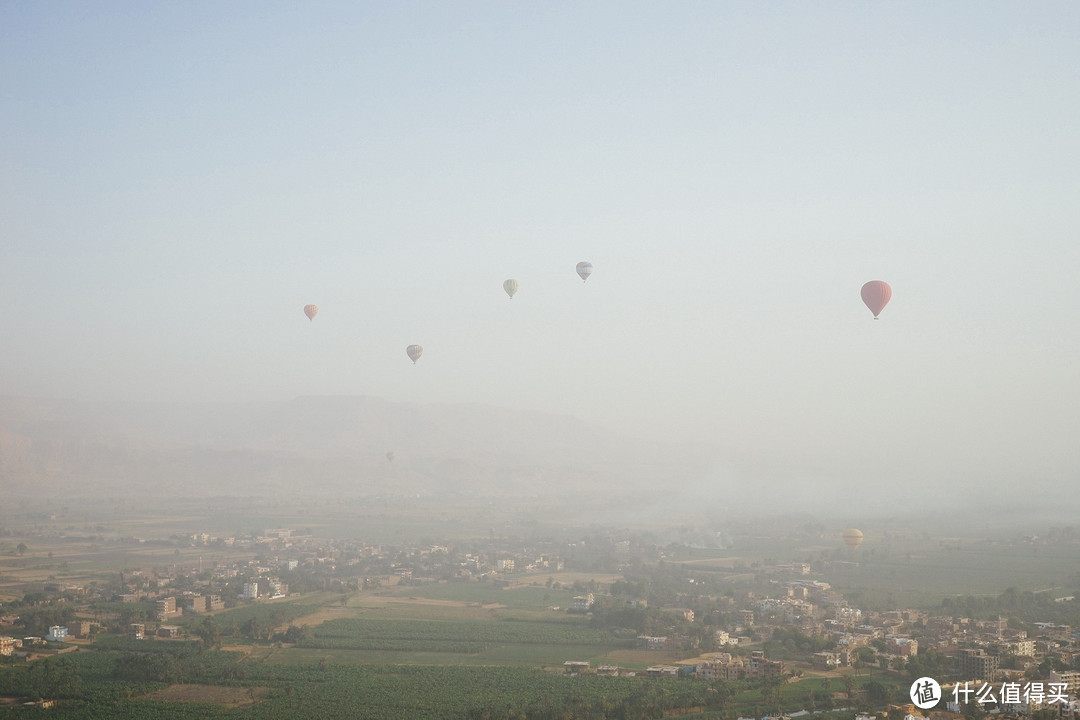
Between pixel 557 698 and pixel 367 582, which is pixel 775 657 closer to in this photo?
pixel 557 698

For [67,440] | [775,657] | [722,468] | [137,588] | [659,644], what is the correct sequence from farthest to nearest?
[722,468] < [67,440] < [137,588] < [659,644] < [775,657]

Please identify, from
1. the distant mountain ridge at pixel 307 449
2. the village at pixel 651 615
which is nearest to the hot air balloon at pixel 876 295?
the village at pixel 651 615

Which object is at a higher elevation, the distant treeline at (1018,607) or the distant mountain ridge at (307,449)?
the distant mountain ridge at (307,449)

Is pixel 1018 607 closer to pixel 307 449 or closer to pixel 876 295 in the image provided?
pixel 876 295

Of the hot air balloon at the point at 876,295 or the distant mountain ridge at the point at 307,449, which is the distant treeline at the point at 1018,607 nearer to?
the hot air balloon at the point at 876,295

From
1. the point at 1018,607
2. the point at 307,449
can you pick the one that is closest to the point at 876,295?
the point at 1018,607

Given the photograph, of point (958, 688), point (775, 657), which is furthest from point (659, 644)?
point (958, 688)
